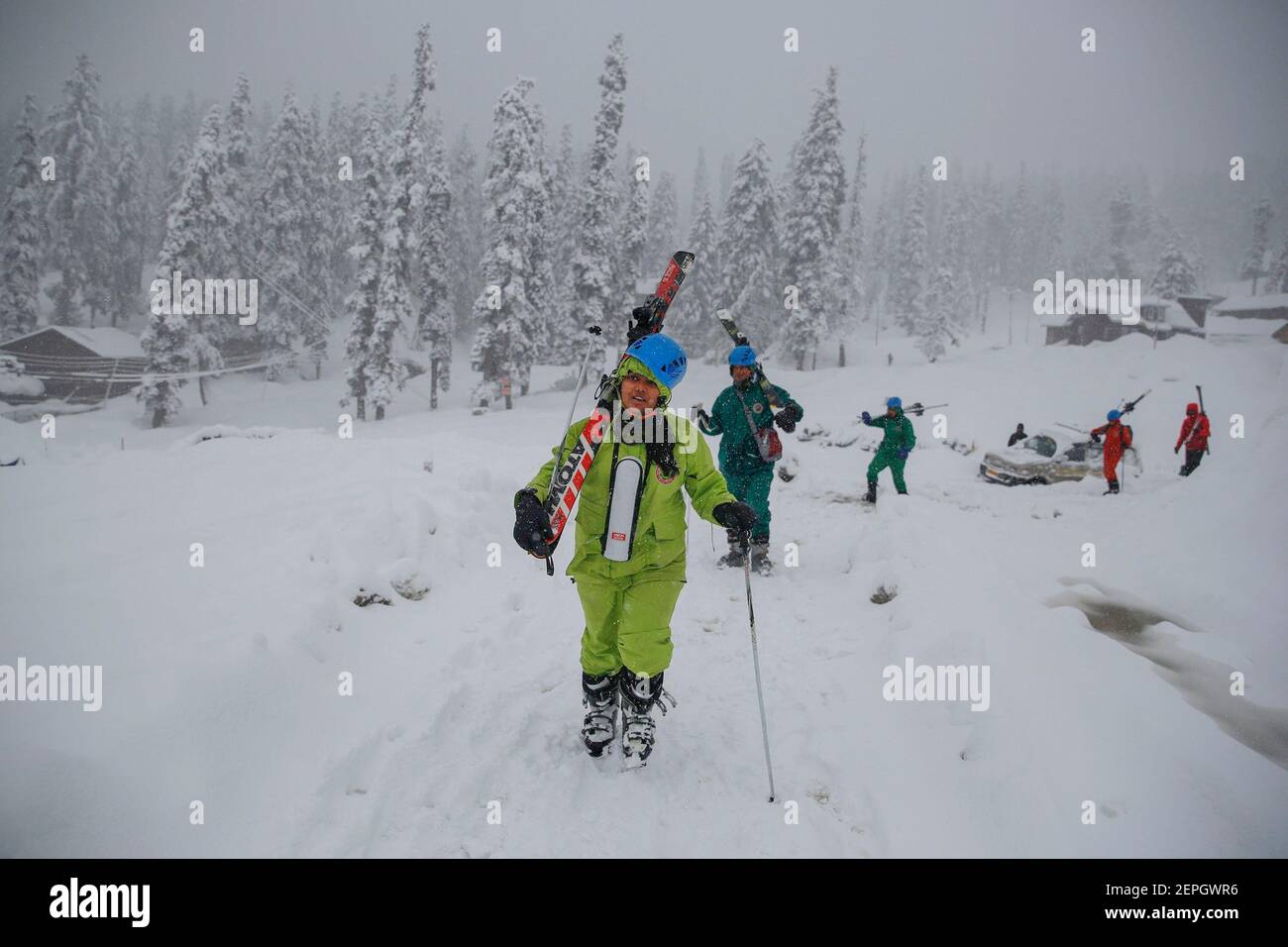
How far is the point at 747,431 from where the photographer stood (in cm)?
736

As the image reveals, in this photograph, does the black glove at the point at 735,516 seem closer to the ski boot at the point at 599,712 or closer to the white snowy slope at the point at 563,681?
the ski boot at the point at 599,712

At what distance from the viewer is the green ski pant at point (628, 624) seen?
3777 mm

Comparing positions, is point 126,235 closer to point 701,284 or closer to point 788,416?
point 701,284

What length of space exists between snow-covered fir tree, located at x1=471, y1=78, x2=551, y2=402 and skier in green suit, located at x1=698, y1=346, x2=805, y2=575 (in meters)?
26.8

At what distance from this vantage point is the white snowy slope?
3.09 m

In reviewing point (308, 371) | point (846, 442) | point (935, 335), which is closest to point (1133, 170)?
point (935, 335)

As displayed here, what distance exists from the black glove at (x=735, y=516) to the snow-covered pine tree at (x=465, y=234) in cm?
5413

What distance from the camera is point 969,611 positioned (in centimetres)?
536

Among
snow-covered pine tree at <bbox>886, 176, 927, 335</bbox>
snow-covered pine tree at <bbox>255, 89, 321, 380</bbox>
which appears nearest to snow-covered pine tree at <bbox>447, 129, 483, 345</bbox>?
snow-covered pine tree at <bbox>255, 89, 321, 380</bbox>

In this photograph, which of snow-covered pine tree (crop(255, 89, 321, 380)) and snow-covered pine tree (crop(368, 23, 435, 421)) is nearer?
snow-covered pine tree (crop(368, 23, 435, 421))

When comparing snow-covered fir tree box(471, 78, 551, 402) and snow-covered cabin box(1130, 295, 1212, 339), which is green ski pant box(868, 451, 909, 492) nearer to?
snow-covered fir tree box(471, 78, 551, 402)

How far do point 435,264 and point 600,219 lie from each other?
10.3 metres

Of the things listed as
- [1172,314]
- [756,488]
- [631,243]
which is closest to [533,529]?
[756,488]
